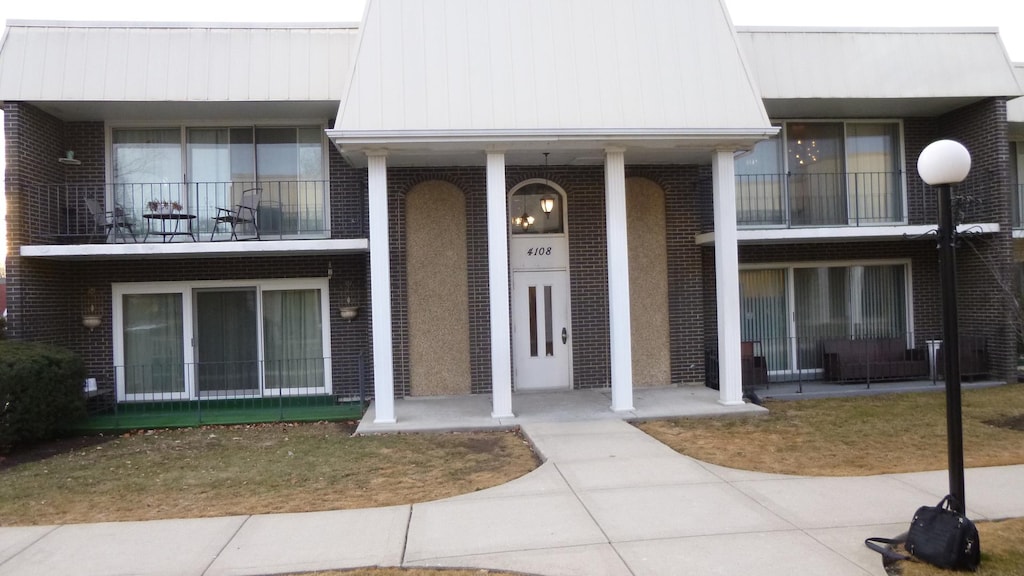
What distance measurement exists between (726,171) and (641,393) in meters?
3.82

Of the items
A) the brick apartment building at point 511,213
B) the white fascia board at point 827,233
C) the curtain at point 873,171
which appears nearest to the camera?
the brick apartment building at point 511,213

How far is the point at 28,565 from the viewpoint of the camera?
508 cm

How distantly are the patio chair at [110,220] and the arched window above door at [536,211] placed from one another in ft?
20.4

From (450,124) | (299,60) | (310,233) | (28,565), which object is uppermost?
(299,60)

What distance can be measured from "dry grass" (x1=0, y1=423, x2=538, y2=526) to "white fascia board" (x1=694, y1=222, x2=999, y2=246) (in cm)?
536

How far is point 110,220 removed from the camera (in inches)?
→ 462

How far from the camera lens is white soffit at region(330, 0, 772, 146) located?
940cm

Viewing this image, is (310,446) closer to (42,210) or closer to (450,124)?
(450,124)

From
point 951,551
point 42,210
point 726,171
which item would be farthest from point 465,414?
point 42,210

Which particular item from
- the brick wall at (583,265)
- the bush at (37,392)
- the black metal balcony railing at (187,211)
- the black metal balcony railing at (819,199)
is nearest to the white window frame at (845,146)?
the black metal balcony railing at (819,199)

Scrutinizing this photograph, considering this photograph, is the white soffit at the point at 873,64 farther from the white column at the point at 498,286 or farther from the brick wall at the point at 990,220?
the white column at the point at 498,286

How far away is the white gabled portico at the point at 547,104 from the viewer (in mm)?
9438

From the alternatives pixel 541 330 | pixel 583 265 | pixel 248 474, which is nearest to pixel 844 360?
pixel 583 265

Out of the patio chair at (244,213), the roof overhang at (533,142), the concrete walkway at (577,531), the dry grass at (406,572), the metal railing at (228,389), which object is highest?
the roof overhang at (533,142)
